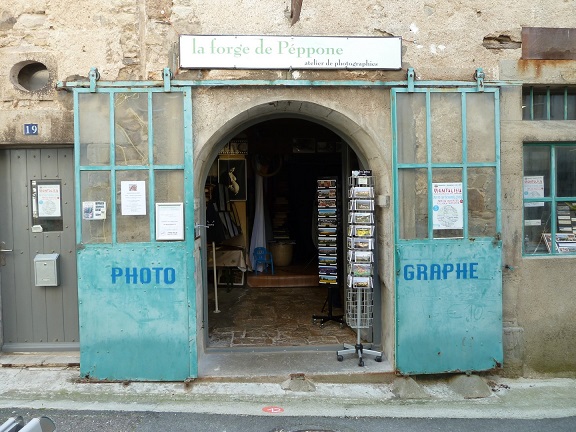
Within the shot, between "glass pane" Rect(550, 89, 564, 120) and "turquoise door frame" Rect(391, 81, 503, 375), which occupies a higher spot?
"glass pane" Rect(550, 89, 564, 120)

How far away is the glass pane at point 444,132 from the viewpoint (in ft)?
17.1

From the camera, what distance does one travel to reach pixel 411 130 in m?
5.20

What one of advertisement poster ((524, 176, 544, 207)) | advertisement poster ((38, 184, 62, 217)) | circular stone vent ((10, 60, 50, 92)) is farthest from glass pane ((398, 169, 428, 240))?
circular stone vent ((10, 60, 50, 92))

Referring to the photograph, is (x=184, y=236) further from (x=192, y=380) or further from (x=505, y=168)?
(x=505, y=168)

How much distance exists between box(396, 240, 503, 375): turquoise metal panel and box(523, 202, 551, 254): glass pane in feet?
1.95

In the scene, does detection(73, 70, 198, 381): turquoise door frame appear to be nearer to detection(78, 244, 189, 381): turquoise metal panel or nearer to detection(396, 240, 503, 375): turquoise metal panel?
detection(78, 244, 189, 381): turquoise metal panel

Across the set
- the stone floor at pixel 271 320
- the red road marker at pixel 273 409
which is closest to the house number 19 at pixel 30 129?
the stone floor at pixel 271 320

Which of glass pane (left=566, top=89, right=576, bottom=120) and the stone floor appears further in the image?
the stone floor

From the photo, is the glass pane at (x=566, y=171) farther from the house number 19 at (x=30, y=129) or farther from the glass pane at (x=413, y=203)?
the house number 19 at (x=30, y=129)

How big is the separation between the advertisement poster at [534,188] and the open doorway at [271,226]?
2.15m

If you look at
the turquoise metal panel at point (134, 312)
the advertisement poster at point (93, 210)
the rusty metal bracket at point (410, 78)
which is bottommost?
the turquoise metal panel at point (134, 312)

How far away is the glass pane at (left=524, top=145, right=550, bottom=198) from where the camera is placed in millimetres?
5559

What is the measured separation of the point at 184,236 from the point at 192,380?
1.48m

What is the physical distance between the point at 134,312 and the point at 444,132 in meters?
3.71
